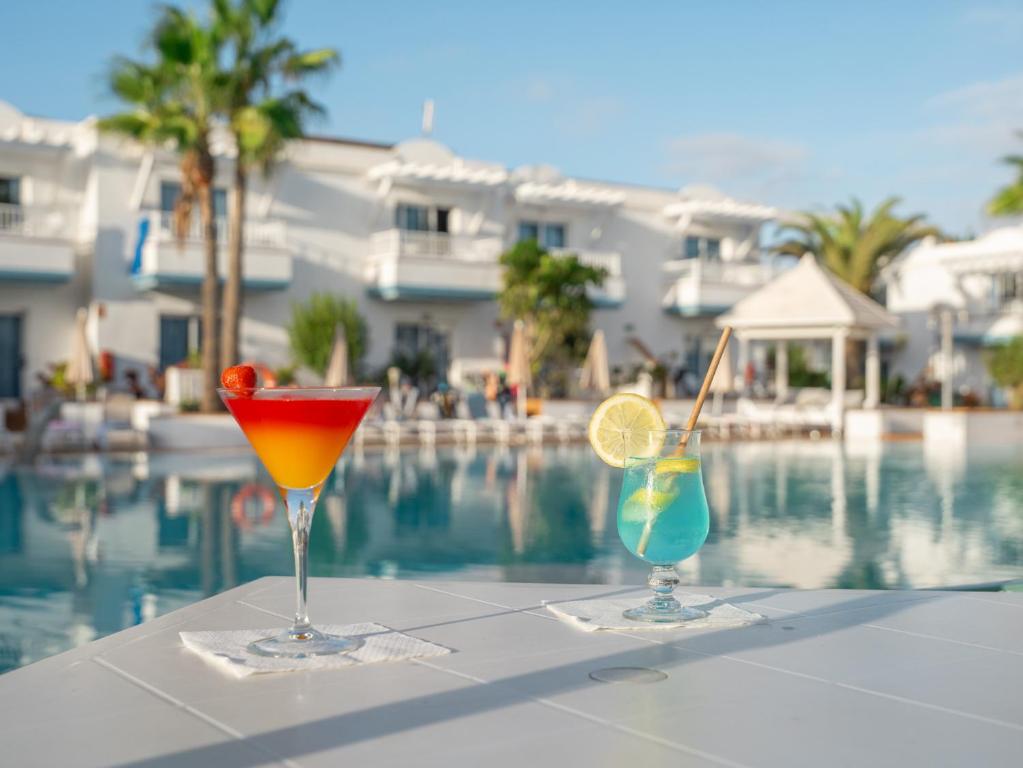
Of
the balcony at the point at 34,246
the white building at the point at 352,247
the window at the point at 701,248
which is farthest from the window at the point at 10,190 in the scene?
the window at the point at 701,248

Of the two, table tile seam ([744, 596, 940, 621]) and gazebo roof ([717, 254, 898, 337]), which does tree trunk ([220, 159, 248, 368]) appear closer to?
gazebo roof ([717, 254, 898, 337])

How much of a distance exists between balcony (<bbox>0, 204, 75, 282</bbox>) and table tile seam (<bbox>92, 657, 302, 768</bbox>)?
2169 cm

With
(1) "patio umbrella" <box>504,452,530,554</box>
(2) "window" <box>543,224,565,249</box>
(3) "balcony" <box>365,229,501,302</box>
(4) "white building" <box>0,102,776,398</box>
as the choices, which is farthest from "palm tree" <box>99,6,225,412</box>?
(2) "window" <box>543,224,565,249</box>

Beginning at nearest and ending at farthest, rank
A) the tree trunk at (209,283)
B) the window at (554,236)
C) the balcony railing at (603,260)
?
the tree trunk at (209,283) → the balcony railing at (603,260) → the window at (554,236)

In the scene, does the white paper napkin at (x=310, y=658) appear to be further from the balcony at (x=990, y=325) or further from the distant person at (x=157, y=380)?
the balcony at (x=990, y=325)

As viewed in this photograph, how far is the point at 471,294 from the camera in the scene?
27.5m

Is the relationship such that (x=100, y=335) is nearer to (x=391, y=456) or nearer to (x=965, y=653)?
(x=391, y=456)

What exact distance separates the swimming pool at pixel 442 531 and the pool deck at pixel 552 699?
11.0 feet

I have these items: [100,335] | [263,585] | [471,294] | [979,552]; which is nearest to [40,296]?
[100,335]

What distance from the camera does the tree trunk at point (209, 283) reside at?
782 inches

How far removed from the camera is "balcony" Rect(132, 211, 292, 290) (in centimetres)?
2339

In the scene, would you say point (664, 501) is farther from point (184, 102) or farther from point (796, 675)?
point (184, 102)

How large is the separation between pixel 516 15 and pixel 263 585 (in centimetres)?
1257

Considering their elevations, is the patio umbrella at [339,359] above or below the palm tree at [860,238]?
below
